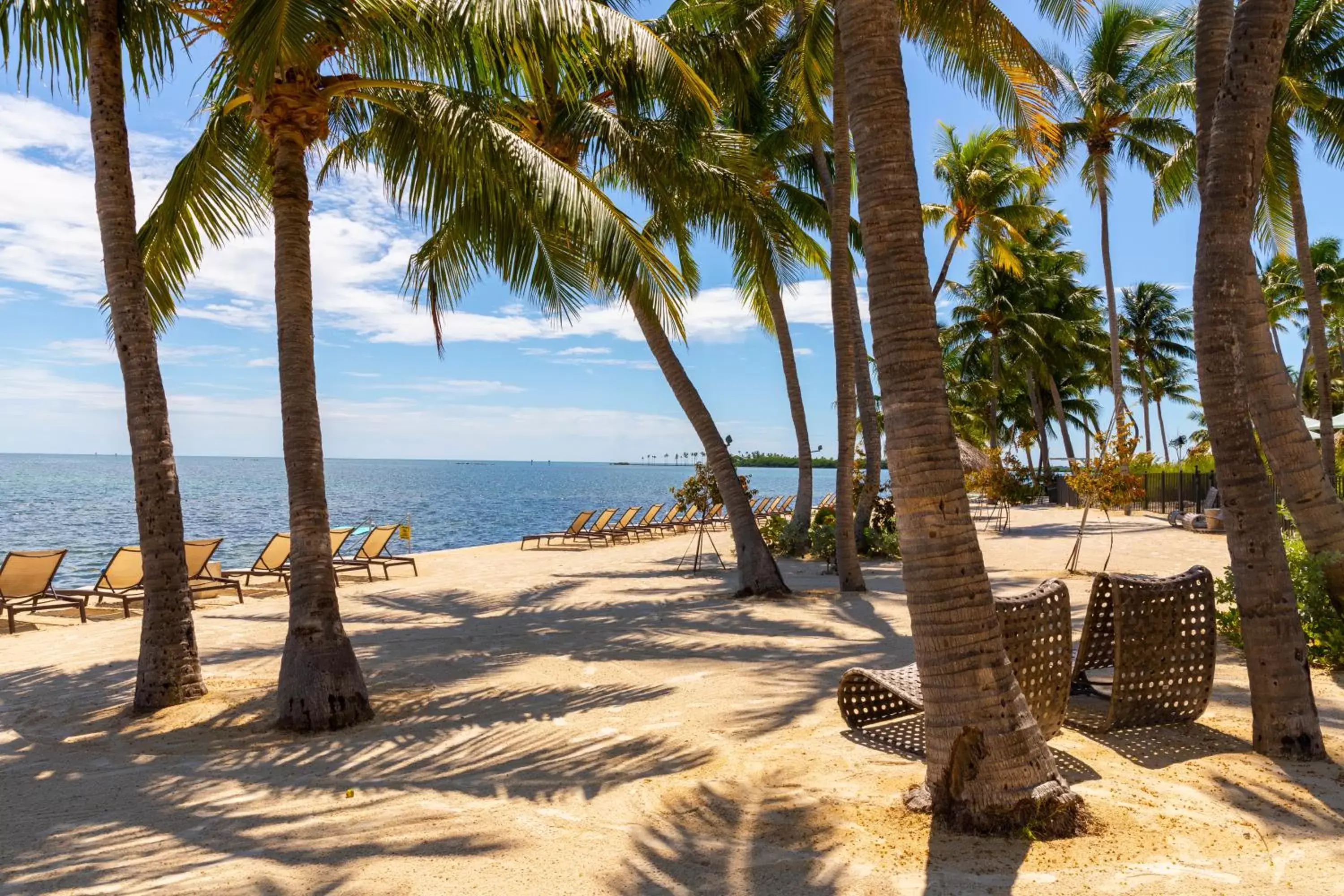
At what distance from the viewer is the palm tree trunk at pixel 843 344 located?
11.2m

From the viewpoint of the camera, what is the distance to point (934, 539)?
132 inches

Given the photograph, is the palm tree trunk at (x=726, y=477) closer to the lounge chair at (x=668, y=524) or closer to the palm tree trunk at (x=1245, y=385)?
the palm tree trunk at (x=1245, y=385)

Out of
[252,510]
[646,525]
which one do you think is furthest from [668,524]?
[252,510]

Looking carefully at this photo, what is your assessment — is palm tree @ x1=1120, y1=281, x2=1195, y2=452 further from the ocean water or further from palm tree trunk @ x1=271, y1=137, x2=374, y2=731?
palm tree trunk @ x1=271, y1=137, x2=374, y2=731

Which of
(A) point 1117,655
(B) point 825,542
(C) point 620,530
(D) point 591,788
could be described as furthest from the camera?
(C) point 620,530

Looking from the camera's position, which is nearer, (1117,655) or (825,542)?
(1117,655)

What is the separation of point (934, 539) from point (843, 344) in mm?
8575

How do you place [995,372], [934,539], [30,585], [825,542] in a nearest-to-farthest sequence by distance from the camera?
[934,539] → [30,585] → [825,542] → [995,372]

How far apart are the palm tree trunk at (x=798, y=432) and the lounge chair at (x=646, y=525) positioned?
6937 millimetres

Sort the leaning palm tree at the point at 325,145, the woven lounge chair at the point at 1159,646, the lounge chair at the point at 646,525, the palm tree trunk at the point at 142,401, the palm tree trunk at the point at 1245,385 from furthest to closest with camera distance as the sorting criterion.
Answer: the lounge chair at the point at 646,525, the palm tree trunk at the point at 142,401, the leaning palm tree at the point at 325,145, the woven lounge chair at the point at 1159,646, the palm tree trunk at the point at 1245,385

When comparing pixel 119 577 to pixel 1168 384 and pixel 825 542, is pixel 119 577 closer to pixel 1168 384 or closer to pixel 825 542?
pixel 825 542

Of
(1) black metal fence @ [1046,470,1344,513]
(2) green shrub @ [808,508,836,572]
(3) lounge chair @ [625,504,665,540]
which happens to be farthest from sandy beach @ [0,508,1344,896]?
(1) black metal fence @ [1046,470,1344,513]

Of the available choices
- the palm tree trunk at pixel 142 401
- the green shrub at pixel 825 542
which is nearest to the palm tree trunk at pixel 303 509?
the palm tree trunk at pixel 142 401

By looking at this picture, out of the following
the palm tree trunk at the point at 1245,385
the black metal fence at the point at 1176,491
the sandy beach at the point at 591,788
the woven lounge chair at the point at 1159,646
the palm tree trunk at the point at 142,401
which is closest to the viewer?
the sandy beach at the point at 591,788
